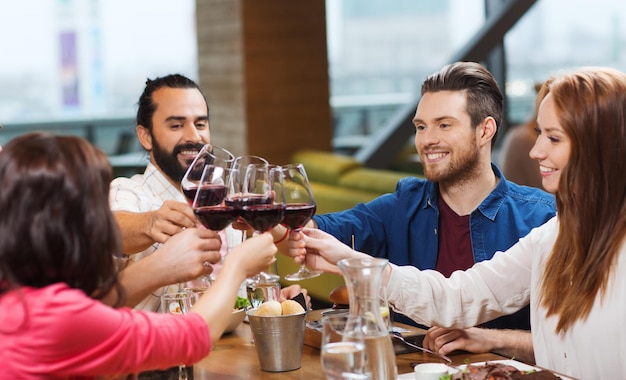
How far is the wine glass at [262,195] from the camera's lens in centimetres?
199

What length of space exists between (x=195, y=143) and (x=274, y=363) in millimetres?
1305

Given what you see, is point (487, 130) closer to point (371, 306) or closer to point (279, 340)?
point (279, 340)

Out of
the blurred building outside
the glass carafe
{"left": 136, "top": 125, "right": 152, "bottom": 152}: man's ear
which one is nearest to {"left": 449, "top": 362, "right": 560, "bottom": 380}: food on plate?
the glass carafe

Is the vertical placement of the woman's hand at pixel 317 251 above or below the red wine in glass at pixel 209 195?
below

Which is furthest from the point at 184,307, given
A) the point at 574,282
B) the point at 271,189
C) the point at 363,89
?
the point at 363,89

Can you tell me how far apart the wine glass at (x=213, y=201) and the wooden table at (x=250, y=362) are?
385 millimetres

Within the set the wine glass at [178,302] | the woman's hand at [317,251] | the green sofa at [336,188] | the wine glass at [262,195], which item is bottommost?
the green sofa at [336,188]

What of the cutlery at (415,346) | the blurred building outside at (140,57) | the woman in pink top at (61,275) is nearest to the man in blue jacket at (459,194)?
the cutlery at (415,346)

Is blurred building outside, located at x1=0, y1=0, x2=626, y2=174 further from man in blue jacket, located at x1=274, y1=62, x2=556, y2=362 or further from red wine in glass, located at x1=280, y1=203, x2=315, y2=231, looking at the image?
red wine in glass, located at x1=280, y1=203, x2=315, y2=231

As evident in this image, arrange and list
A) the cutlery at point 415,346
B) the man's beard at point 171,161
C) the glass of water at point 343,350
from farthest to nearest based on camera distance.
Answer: the man's beard at point 171,161
the cutlery at point 415,346
the glass of water at point 343,350

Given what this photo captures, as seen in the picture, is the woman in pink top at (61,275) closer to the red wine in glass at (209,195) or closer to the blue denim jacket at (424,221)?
the red wine in glass at (209,195)

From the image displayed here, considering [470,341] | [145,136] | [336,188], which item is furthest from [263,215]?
[336,188]

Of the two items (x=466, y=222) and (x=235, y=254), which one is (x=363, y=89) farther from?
(x=235, y=254)

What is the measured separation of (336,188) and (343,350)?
450cm
